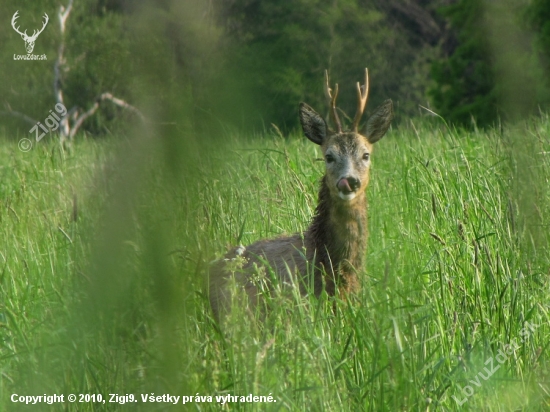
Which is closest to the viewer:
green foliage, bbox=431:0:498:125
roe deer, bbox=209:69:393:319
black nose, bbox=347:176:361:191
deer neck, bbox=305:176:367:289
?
roe deer, bbox=209:69:393:319

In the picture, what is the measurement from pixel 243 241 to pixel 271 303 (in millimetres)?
2103

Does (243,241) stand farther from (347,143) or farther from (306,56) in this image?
(306,56)

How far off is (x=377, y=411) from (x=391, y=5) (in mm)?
31621

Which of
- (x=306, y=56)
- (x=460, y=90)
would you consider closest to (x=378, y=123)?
(x=306, y=56)

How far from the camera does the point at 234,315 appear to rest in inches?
61.6

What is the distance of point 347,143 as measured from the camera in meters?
4.11

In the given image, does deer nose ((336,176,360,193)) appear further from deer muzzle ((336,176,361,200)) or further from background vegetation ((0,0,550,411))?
background vegetation ((0,0,550,411))

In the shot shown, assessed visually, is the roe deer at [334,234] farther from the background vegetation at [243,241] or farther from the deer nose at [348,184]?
the background vegetation at [243,241]

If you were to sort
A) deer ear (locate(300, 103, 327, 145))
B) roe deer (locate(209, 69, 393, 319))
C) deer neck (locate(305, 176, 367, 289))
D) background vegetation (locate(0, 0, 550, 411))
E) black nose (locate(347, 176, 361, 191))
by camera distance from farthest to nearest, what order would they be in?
deer ear (locate(300, 103, 327, 145)) < black nose (locate(347, 176, 361, 191)) < deer neck (locate(305, 176, 367, 289)) < roe deer (locate(209, 69, 393, 319)) < background vegetation (locate(0, 0, 550, 411))

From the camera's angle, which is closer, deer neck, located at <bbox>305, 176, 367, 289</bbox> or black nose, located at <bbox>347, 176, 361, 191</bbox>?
deer neck, located at <bbox>305, 176, 367, 289</bbox>

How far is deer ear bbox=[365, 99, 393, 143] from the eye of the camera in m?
4.34

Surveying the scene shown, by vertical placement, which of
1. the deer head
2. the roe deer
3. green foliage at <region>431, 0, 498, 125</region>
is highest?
green foliage at <region>431, 0, 498, 125</region>

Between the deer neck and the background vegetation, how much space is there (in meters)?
0.11

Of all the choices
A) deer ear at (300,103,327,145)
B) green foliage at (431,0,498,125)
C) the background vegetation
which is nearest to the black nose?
the background vegetation
